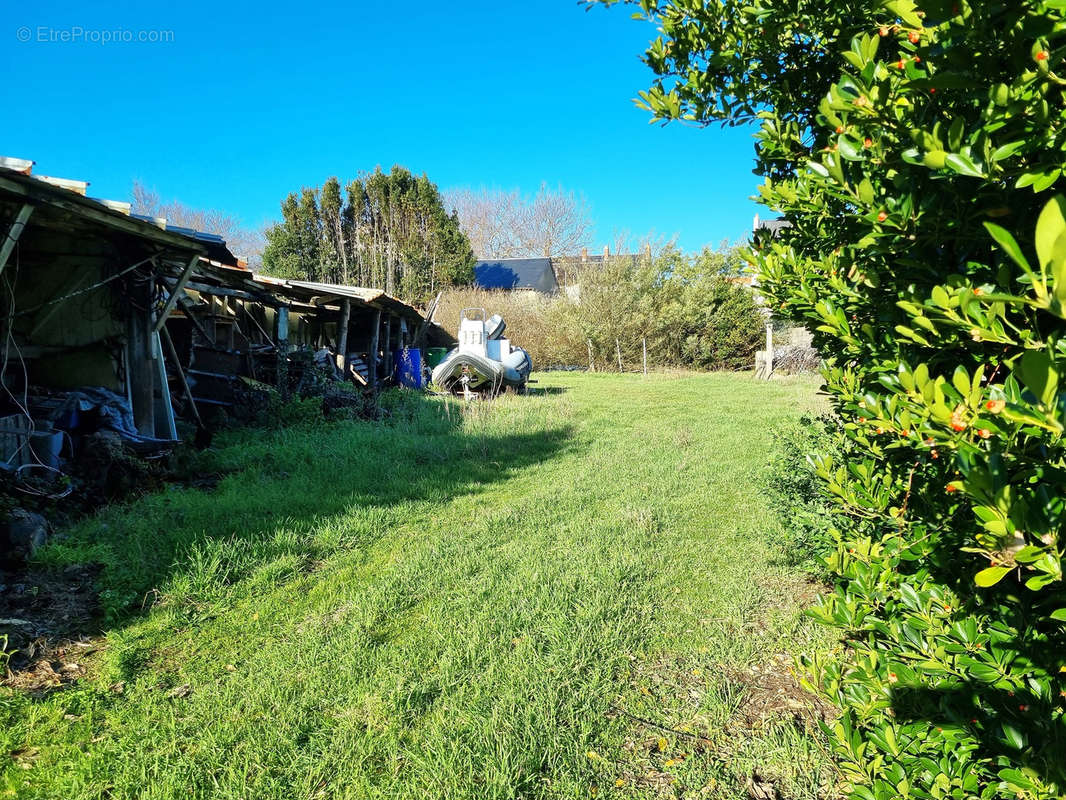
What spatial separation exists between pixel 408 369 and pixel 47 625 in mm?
11678

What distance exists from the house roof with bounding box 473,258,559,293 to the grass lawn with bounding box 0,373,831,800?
2828cm

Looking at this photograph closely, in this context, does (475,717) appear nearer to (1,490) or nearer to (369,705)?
(369,705)

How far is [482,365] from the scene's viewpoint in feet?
40.8

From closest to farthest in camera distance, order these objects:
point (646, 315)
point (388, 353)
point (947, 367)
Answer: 1. point (947, 367)
2. point (388, 353)
3. point (646, 315)

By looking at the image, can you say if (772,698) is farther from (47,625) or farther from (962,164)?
(47,625)

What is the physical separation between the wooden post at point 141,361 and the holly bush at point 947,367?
22.0ft

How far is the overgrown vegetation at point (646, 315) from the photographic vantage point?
894 inches

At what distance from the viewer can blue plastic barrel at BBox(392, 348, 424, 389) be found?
1436 cm

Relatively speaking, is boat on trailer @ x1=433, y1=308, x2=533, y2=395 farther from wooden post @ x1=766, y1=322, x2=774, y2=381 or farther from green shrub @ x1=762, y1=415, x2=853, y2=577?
wooden post @ x1=766, y1=322, x2=774, y2=381

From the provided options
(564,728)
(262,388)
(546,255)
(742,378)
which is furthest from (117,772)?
(546,255)

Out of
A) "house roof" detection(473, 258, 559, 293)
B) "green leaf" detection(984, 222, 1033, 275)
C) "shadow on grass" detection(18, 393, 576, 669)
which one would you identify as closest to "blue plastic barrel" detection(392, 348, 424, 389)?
"shadow on grass" detection(18, 393, 576, 669)

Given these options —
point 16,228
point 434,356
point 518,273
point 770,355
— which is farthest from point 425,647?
point 518,273

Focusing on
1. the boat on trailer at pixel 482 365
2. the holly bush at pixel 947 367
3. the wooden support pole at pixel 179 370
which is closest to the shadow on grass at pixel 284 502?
the wooden support pole at pixel 179 370

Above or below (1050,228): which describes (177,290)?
above
